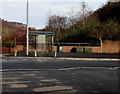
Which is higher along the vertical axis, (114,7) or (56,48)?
(114,7)

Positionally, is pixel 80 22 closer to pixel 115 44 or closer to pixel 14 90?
pixel 115 44

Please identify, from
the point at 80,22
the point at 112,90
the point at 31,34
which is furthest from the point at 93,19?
the point at 112,90

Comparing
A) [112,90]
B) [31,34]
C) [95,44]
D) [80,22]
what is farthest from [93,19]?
[112,90]

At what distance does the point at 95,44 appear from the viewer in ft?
113

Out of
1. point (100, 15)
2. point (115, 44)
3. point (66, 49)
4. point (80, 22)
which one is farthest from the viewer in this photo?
point (100, 15)

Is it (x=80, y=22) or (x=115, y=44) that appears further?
(x=80, y=22)

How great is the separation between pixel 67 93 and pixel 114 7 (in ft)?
139

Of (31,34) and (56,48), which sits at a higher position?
(31,34)

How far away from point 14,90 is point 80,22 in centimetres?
3941

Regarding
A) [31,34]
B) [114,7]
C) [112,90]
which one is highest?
[114,7]

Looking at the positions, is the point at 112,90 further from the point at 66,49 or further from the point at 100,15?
the point at 100,15

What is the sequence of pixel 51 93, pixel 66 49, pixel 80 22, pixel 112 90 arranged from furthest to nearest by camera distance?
pixel 80 22
pixel 66 49
pixel 112 90
pixel 51 93

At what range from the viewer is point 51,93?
19.9ft

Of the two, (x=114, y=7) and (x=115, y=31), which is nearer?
(x=115, y=31)
